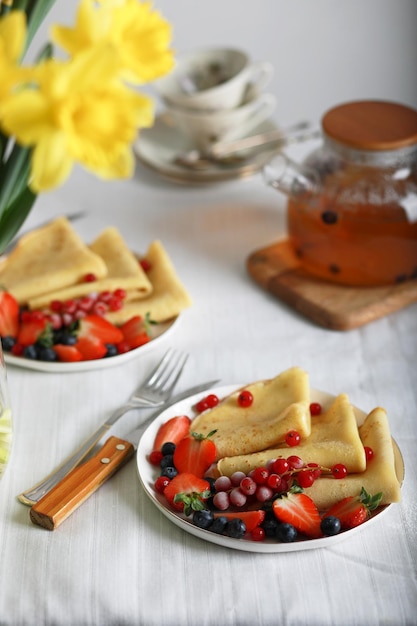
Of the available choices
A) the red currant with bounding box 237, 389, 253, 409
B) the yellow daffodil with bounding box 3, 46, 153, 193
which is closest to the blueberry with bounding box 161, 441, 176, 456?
the red currant with bounding box 237, 389, 253, 409

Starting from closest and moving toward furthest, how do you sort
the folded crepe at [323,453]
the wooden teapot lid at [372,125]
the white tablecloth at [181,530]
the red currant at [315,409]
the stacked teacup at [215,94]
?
the white tablecloth at [181,530] < the folded crepe at [323,453] < the red currant at [315,409] < the wooden teapot lid at [372,125] < the stacked teacup at [215,94]

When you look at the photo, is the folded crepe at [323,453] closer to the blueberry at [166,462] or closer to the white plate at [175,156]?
the blueberry at [166,462]

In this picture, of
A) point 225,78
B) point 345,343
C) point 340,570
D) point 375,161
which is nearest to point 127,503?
point 340,570

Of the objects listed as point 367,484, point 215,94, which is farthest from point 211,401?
point 215,94

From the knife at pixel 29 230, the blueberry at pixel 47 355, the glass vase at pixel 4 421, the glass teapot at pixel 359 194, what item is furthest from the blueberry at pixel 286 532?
the knife at pixel 29 230

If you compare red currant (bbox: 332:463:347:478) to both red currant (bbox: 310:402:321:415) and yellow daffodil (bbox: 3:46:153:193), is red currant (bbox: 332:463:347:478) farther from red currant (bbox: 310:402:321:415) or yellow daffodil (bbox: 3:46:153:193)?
yellow daffodil (bbox: 3:46:153:193)

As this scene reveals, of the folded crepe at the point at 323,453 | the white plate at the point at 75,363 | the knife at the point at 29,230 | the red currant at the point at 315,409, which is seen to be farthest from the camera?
the knife at the point at 29,230

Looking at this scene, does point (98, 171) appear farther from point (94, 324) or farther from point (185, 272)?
point (185, 272)
